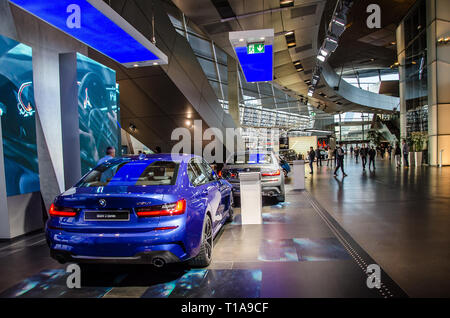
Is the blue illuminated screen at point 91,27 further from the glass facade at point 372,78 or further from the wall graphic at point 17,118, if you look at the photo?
the glass facade at point 372,78

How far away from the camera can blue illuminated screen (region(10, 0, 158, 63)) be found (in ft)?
15.3

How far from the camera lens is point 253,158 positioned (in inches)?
329

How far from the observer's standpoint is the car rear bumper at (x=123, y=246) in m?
3.00

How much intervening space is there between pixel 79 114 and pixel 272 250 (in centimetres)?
529

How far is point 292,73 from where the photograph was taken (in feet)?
70.2

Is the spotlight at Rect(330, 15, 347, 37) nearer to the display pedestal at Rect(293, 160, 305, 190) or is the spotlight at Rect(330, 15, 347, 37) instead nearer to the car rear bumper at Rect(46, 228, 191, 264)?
the display pedestal at Rect(293, 160, 305, 190)

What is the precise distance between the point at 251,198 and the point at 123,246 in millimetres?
3604

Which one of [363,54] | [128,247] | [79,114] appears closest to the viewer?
[128,247]

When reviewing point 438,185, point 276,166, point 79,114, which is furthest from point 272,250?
point 438,185

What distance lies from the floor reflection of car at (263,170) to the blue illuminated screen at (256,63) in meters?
3.21

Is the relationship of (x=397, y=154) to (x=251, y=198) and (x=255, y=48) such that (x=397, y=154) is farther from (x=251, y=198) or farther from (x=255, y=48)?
(x=251, y=198)

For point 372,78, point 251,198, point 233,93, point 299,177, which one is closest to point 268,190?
point 251,198

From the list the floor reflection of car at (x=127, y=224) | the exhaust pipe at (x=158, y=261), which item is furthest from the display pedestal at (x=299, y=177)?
the exhaust pipe at (x=158, y=261)
